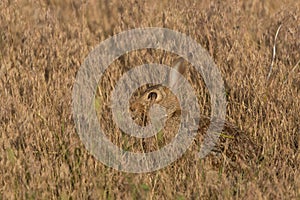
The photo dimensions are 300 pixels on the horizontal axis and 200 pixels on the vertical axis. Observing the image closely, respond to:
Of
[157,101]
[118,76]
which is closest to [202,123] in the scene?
[157,101]

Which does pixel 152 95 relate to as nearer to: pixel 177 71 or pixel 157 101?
pixel 157 101

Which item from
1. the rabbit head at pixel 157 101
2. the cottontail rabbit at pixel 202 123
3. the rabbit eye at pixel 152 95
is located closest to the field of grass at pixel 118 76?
the cottontail rabbit at pixel 202 123

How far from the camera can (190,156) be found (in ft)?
13.5

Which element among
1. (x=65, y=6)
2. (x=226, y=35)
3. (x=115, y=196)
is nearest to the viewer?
(x=115, y=196)

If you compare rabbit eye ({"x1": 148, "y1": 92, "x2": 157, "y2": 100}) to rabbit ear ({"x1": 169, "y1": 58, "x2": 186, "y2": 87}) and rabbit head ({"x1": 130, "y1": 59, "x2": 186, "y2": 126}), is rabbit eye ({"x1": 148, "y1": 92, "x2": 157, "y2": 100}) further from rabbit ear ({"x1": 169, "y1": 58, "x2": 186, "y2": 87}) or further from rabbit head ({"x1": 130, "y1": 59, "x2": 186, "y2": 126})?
rabbit ear ({"x1": 169, "y1": 58, "x2": 186, "y2": 87})

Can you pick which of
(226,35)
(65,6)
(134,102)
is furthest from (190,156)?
(65,6)

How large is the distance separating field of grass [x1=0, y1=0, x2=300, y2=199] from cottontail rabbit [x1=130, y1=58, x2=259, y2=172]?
0.06m

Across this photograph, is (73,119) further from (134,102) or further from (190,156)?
(190,156)

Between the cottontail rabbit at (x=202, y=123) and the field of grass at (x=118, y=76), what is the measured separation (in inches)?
2.4

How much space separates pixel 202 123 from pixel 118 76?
107 cm

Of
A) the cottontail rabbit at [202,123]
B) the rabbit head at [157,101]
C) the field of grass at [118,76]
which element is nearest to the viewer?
the field of grass at [118,76]

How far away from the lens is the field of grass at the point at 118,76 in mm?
3840

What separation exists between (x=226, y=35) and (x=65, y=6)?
1.80m

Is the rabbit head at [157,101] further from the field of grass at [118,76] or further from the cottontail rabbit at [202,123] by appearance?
the field of grass at [118,76]
